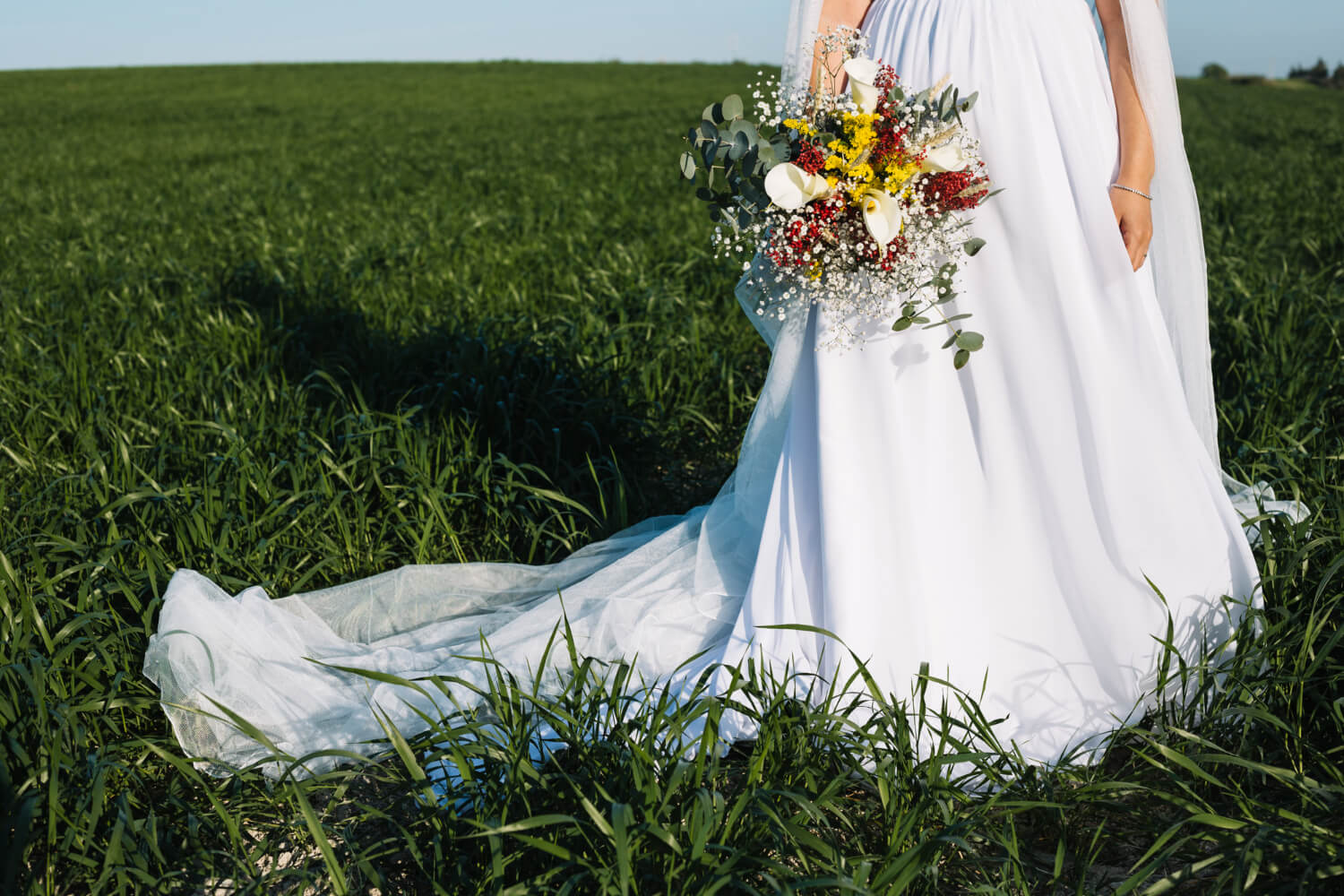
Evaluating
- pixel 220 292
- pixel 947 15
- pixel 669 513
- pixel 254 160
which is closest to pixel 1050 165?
pixel 947 15

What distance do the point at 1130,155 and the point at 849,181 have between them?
0.81 m

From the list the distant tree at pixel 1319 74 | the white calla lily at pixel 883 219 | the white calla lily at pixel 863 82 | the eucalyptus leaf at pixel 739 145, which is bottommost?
the white calla lily at pixel 883 219

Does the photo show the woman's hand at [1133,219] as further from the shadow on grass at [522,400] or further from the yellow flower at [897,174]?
the shadow on grass at [522,400]

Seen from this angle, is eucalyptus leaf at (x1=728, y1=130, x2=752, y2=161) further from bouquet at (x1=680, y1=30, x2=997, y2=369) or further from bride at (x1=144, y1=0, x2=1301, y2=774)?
bride at (x1=144, y1=0, x2=1301, y2=774)

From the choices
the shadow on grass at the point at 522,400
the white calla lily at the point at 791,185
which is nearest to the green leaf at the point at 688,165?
the white calla lily at the point at 791,185

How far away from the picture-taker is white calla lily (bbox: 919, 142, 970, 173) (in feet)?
5.74

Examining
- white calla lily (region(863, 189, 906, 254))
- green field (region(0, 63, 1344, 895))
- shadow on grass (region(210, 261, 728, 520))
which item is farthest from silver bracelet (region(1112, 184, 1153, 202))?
shadow on grass (region(210, 261, 728, 520))

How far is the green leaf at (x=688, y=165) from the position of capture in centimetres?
181

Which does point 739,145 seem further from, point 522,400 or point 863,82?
point 522,400

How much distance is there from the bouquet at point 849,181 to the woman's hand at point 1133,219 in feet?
1.32

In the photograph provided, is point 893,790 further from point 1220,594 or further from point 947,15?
point 947,15

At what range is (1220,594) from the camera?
7.02 ft

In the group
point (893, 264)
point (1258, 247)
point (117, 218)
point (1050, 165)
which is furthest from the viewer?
Result: point (117, 218)

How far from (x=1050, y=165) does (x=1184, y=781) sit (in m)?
1.31
